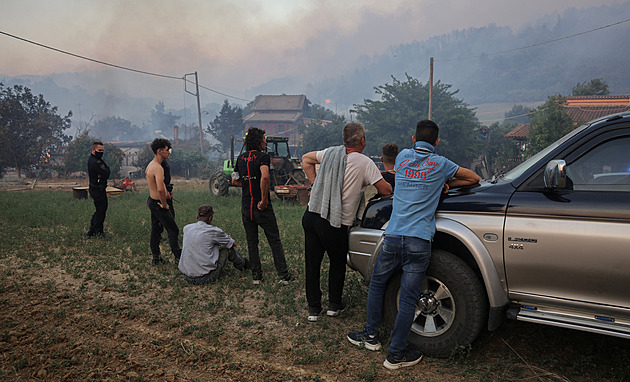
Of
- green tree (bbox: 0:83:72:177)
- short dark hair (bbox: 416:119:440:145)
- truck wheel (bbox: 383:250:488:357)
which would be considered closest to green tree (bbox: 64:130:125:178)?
green tree (bbox: 0:83:72:177)

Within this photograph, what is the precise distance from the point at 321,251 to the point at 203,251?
80.7 inches

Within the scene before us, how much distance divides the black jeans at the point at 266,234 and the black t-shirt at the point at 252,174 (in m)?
0.16

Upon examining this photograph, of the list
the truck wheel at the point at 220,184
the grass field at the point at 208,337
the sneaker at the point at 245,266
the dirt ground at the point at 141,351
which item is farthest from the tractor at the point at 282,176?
the dirt ground at the point at 141,351

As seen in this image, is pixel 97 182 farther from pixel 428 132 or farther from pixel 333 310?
pixel 428 132

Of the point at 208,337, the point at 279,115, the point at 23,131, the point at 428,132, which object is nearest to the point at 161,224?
the point at 208,337

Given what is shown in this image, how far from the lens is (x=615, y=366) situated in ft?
11.4

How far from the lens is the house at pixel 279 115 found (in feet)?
198

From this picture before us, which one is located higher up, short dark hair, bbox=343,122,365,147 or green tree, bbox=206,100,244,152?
green tree, bbox=206,100,244,152

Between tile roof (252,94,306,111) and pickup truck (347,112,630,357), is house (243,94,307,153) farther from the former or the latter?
pickup truck (347,112,630,357)

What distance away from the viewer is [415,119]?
122 feet

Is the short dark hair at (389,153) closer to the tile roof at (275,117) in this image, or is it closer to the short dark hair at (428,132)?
the short dark hair at (428,132)

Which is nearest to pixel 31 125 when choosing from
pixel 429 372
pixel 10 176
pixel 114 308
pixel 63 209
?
pixel 10 176

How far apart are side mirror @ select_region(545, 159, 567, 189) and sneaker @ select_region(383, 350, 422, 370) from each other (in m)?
1.74

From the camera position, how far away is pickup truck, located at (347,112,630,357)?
2969 mm
